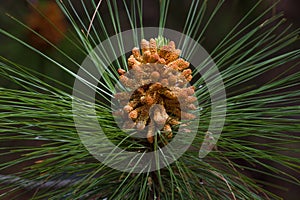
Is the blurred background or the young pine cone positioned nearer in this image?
Result: the young pine cone

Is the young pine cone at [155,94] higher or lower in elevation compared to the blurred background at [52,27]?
lower

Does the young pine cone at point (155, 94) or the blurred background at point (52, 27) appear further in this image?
the blurred background at point (52, 27)

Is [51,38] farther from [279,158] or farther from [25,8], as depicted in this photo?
[279,158]

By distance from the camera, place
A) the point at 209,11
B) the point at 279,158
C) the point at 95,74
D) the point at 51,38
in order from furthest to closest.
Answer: the point at 209,11 → the point at 51,38 → the point at 95,74 → the point at 279,158

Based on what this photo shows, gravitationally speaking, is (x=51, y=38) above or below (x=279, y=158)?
above

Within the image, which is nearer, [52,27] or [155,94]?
[155,94]

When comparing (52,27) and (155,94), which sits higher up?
(52,27)

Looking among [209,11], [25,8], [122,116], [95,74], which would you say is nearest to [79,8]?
[25,8]

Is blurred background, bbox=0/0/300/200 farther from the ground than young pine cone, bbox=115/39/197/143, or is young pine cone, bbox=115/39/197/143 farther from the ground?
blurred background, bbox=0/0/300/200
